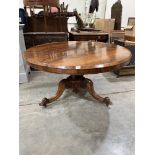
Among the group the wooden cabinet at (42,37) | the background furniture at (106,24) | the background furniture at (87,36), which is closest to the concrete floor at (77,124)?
the wooden cabinet at (42,37)

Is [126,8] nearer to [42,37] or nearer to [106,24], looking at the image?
[106,24]

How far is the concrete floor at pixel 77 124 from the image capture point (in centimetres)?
130

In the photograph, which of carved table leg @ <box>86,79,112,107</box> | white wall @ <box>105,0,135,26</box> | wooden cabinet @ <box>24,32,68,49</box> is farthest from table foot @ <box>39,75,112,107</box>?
white wall @ <box>105,0,135,26</box>

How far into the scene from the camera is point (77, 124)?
1.57 metres

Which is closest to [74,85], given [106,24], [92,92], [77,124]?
[92,92]

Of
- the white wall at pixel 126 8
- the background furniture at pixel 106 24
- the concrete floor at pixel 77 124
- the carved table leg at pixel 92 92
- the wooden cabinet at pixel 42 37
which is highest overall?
the white wall at pixel 126 8

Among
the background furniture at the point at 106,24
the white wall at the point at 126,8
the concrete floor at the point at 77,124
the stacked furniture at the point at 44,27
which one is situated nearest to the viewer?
the concrete floor at the point at 77,124

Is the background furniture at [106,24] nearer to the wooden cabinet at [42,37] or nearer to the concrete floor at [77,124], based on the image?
the wooden cabinet at [42,37]

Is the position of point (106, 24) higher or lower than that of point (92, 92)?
higher

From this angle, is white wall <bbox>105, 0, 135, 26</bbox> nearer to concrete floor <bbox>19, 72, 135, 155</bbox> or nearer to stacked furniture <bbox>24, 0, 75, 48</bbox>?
stacked furniture <bbox>24, 0, 75, 48</bbox>

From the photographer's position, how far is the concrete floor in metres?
1.30
